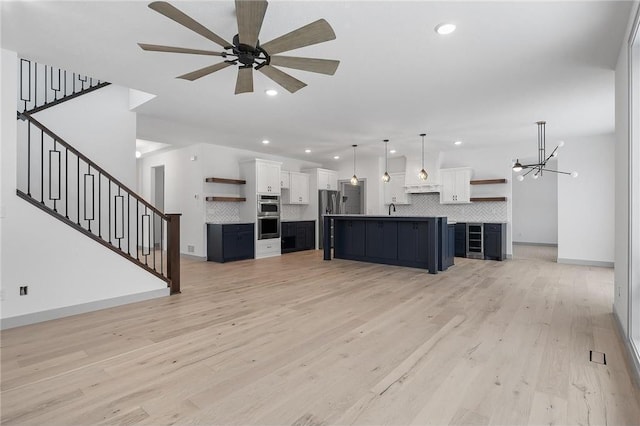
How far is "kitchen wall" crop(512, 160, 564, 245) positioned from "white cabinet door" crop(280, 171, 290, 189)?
6968 millimetres

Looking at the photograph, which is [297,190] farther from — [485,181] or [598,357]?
[598,357]

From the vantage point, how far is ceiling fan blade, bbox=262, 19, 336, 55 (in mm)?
2082

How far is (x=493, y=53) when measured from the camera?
316 centimetres

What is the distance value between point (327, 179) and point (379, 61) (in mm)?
6403

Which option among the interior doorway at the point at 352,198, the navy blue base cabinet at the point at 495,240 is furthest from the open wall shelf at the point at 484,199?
the interior doorway at the point at 352,198

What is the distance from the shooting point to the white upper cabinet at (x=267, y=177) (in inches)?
308

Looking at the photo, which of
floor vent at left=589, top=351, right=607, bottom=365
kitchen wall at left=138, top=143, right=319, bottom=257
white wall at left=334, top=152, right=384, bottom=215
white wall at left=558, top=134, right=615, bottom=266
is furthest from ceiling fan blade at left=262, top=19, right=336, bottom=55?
white wall at left=334, top=152, right=384, bottom=215

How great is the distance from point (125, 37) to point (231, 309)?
2.90m

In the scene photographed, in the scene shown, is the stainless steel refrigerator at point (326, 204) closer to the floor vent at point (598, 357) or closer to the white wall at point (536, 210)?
the white wall at point (536, 210)

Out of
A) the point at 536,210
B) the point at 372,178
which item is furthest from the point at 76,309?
the point at 536,210

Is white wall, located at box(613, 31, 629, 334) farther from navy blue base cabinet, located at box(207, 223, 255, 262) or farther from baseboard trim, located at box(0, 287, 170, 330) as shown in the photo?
navy blue base cabinet, located at box(207, 223, 255, 262)

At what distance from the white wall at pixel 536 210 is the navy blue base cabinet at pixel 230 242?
8.22m

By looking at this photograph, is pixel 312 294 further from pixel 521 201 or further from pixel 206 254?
pixel 521 201

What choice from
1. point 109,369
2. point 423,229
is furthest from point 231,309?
point 423,229
